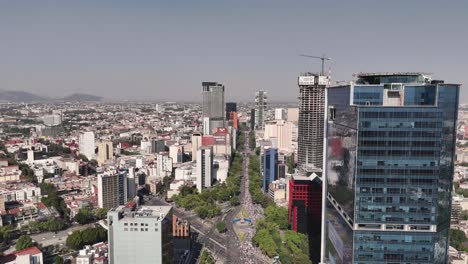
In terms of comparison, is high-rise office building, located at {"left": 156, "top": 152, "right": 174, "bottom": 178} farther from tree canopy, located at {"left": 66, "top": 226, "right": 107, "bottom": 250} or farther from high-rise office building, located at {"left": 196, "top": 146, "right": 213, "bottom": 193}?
tree canopy, located at {"left": 66, "top": 226, "right": 107, "bottom": 250}

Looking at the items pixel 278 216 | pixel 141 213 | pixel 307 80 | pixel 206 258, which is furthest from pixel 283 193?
pixel 141 213

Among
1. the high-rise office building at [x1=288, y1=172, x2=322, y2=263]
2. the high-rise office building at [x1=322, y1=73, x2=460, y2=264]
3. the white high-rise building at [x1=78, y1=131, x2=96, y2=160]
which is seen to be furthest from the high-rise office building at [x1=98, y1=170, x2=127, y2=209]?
A: the high-rise office building at [x1=322, y1=73, x2=460, y2=264]

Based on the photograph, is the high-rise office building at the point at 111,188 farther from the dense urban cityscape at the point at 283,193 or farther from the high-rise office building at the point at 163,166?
the high-rise office building at the point at 163,166

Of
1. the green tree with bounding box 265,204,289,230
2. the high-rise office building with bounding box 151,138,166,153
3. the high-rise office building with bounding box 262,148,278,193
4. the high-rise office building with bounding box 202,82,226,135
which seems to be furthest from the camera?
the high-rise office building with bounding box 202,82,226,135

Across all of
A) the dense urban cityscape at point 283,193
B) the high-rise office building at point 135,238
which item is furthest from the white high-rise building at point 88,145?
the high-rise office building at point 135,238

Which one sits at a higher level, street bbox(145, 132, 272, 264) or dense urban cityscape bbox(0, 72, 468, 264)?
dense urban cityscape bbox(0, 72, 468, 264)

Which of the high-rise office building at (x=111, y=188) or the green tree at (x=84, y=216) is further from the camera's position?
the high-rise office building at (x=111, y=188)
